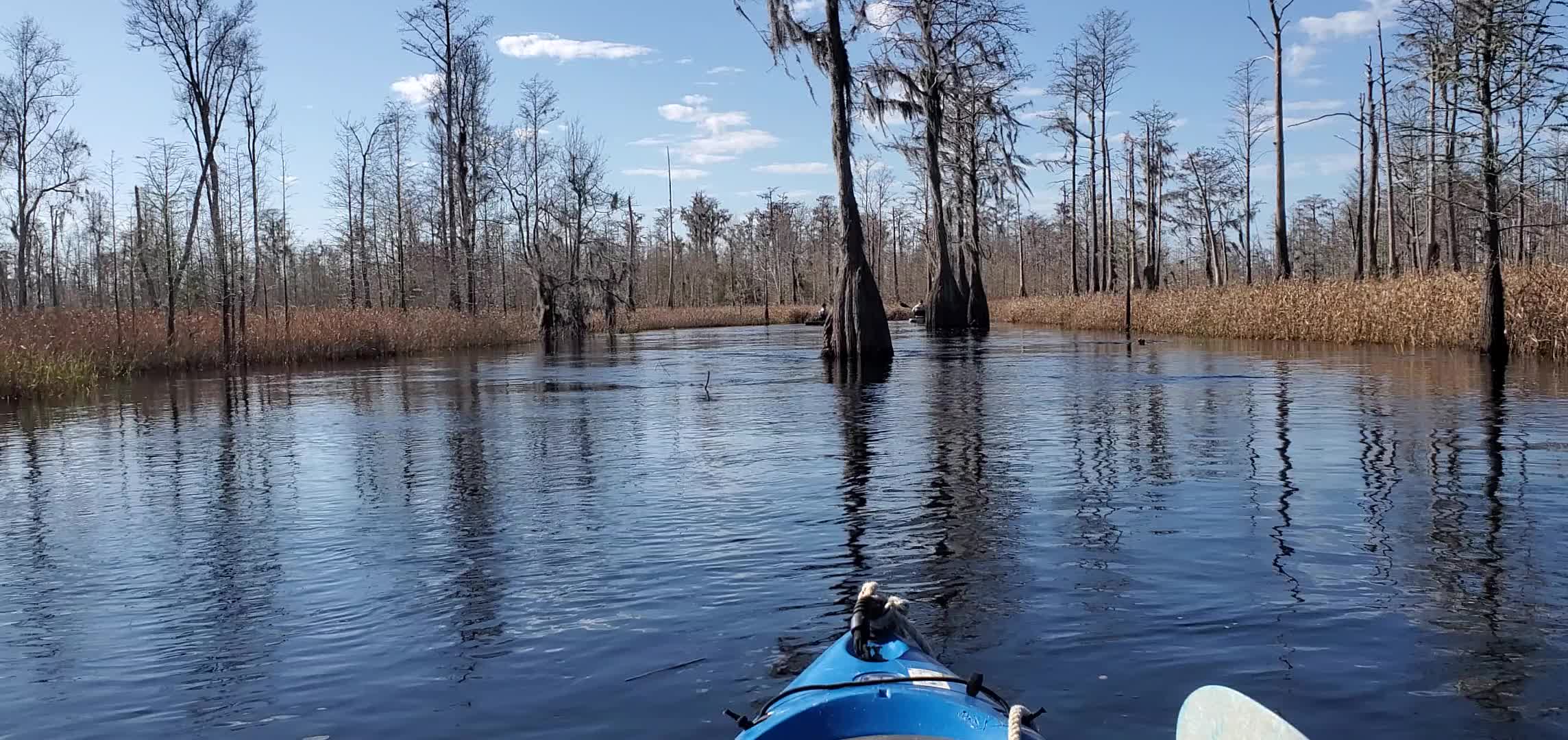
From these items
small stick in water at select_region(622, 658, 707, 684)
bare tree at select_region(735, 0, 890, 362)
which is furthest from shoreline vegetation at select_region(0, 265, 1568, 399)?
small stick in water at select_region(622, 658, 707, 684)

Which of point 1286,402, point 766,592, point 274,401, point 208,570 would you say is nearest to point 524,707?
point 766,592

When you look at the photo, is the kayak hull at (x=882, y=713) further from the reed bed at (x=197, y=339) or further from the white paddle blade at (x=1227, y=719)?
the reed bed at (x=197, y=339)

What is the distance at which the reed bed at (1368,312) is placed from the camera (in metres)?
19.5

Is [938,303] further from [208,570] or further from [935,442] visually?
[208,570]

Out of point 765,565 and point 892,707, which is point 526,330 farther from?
point 892,707

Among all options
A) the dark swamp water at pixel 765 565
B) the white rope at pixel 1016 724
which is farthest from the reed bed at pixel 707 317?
the white rope at pixel 1016 724

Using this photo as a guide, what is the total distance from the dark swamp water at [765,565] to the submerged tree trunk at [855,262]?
10.3 metres

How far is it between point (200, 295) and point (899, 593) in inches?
1040

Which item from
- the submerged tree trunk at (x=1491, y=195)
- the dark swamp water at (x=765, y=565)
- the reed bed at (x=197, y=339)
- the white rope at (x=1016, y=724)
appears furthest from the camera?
the reed bed at (x=197, y=339)

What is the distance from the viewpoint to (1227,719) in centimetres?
279

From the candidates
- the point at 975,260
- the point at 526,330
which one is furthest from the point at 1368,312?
the point at 526,330

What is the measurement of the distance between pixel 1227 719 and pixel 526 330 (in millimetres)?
43138

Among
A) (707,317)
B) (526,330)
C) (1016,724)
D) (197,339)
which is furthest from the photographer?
(707,317)

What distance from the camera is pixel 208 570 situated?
693 centimetres
